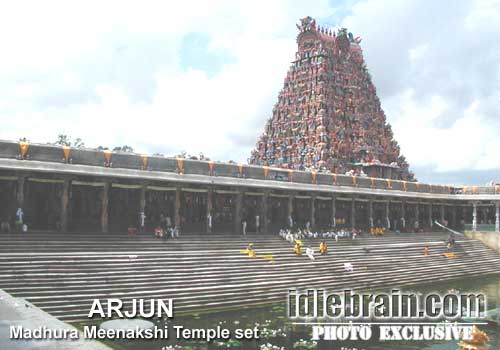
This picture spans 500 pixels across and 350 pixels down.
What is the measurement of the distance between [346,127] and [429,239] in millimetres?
19294

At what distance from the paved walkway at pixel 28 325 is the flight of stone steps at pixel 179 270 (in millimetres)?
3405

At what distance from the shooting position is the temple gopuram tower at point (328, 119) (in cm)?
5269

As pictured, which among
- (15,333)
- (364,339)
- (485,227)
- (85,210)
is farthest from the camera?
(485,227)

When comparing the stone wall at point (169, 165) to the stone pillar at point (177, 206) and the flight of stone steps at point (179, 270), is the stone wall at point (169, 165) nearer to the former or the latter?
the stone pillar at point (177, 206)

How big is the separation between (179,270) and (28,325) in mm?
10593

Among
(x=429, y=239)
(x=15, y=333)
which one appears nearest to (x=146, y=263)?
(x=15, y=333)

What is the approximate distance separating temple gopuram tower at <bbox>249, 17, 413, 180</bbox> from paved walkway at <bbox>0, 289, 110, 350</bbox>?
4000cm

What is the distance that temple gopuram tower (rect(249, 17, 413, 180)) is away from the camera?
5269 cm

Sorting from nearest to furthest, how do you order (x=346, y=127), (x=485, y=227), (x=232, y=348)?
(x=232, y=348) → (x=485, y=227) → (x=346, y=127)

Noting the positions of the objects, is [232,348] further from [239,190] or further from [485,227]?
[485,227]

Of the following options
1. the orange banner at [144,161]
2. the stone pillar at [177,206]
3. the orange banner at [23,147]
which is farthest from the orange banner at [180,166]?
the orange banner at [23,147]

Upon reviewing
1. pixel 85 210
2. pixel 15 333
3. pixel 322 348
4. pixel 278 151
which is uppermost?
pixel 278 151

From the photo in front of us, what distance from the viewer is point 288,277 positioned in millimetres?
23766

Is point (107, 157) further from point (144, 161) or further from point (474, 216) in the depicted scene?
point (474, 216)
